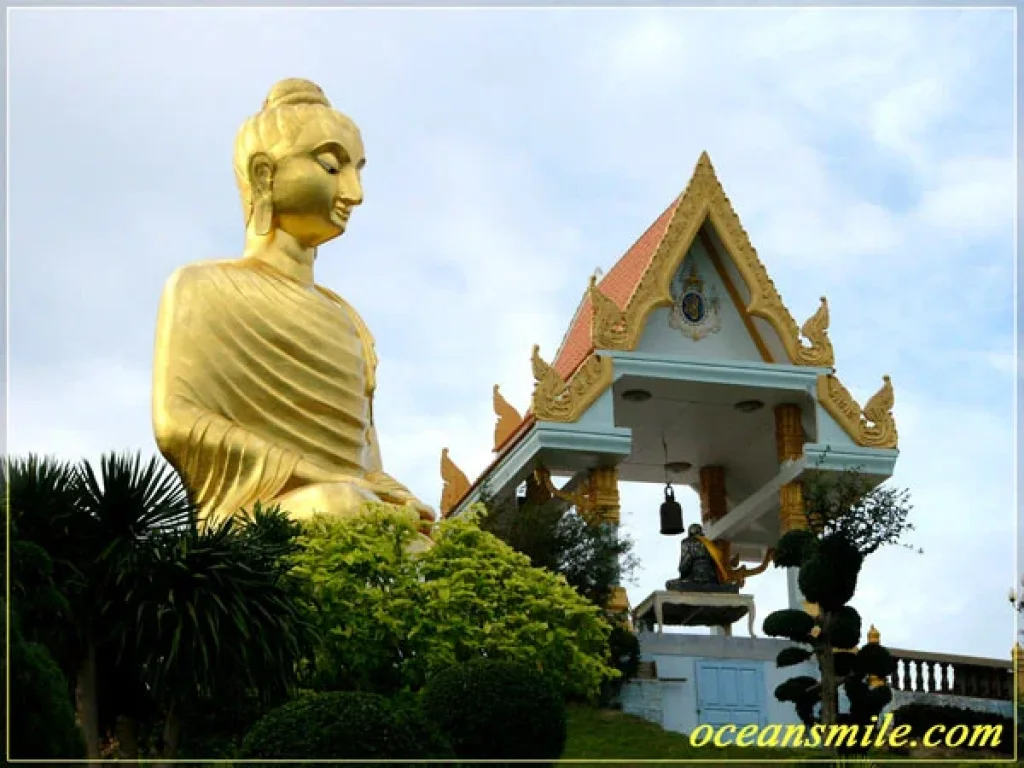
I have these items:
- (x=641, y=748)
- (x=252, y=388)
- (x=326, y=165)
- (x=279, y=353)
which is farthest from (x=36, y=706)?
(x=326, y=165)

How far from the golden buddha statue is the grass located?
2.34 m

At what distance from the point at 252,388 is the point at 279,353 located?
45cm

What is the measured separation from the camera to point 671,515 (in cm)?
2444

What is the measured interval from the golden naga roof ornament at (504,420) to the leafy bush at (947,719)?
7.34 m

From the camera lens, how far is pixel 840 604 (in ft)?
51.4

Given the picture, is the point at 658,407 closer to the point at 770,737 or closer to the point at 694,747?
the point at 770,737

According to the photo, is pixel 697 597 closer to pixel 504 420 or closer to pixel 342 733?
pixel 504 420

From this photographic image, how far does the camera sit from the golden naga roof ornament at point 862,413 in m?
23.1

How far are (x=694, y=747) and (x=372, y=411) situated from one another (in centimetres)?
517

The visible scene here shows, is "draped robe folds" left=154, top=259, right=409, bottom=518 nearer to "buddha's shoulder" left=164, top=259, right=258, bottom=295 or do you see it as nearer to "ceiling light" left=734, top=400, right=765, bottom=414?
"buddha's shoulder" left=164, top=259, right=258, bottom=295

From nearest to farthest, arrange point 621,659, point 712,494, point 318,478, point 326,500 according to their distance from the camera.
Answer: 1. point 326,500
2. point 318,478
3. point 621,659
4. point 712,494

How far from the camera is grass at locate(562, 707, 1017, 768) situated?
15383mm

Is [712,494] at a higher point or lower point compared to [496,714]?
higher

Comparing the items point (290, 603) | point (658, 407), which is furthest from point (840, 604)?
point (658, 407)
